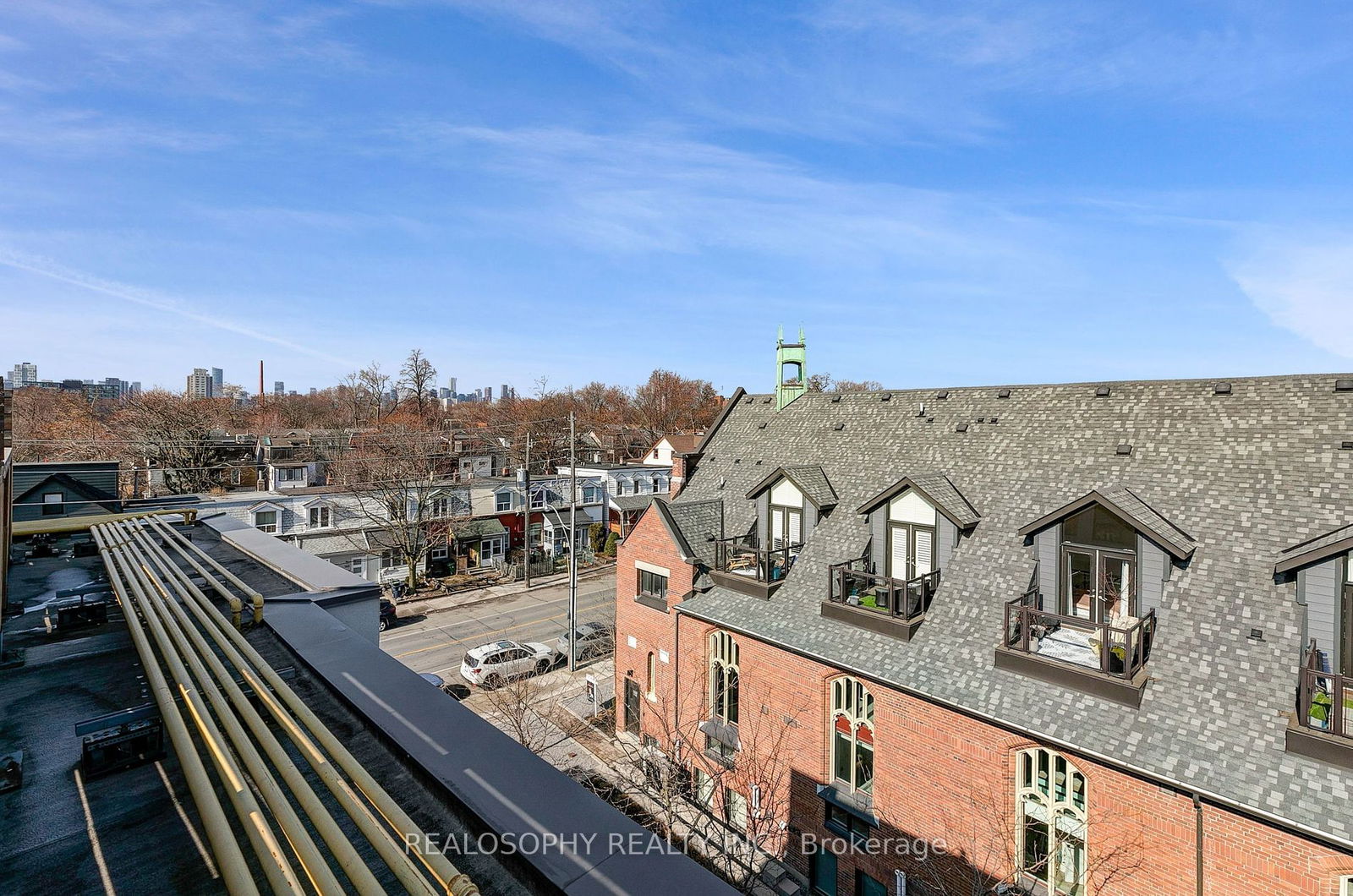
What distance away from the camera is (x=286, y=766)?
11.1ft

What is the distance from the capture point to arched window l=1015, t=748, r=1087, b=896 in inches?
357

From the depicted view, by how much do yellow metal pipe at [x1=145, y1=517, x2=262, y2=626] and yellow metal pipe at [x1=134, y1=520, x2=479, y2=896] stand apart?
54.3 inches

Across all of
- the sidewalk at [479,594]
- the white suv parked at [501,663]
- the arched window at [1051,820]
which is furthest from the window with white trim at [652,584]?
the sidewalk at [479,594]

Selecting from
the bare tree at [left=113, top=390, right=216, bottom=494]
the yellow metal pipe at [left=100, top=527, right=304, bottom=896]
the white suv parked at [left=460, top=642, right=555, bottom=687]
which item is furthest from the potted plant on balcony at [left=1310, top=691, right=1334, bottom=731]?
the bare tree at [left=113, top=390, right=216, bottom=494]

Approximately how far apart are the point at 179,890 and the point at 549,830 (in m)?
1.80

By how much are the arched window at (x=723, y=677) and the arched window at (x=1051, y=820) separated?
21.6 ft

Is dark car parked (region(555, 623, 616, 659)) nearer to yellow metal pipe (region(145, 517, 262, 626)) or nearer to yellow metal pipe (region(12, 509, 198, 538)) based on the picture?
yellow metal pipe (region(12, 509, 198, 538))

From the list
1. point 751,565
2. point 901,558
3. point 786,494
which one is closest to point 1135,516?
point 901,558

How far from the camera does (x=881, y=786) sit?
437 inches

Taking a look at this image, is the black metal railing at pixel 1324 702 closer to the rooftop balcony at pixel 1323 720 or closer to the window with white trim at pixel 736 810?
the rooftop balcony at pixel 1323 720

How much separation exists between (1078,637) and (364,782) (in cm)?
1112

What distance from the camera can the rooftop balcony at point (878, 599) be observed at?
11.5 m

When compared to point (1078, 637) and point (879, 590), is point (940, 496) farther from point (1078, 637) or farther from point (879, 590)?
point (1078, 637)

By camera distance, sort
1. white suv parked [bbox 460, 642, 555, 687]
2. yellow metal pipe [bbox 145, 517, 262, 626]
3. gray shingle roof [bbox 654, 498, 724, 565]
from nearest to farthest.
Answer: yellow metal pipe [bbox 145, 517, 262, 626], gray shingle roof [bbox 654, 498, 724, 565], white suv parked [bbox 460, 642, 555, 687]
